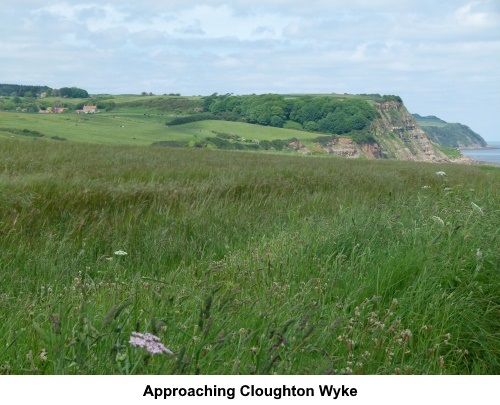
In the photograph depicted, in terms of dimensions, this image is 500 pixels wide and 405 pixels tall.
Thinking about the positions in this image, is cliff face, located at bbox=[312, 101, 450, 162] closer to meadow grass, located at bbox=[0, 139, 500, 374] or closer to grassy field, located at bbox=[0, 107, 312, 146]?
grassy field, located at bbox=[0, 107, 312, 146]

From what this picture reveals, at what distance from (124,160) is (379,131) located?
96.8m

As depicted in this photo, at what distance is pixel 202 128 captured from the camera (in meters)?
64.0

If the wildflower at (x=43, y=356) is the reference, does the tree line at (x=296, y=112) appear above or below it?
above

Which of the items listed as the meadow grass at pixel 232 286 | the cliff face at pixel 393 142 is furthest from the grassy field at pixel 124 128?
the meadow grass at pixel 232 286

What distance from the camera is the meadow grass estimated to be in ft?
7.24

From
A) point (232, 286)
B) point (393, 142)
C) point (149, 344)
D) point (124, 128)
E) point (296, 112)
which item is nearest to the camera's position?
point (149, 344)

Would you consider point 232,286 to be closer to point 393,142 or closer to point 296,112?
point 296,112

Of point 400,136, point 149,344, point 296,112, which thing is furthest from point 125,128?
point 400,136

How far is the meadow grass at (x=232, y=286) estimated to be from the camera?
7.24ft

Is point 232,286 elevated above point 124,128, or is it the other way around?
point 232,286

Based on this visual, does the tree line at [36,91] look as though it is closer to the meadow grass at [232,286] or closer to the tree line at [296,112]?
the tree line at [296,112]

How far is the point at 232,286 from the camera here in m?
3.77

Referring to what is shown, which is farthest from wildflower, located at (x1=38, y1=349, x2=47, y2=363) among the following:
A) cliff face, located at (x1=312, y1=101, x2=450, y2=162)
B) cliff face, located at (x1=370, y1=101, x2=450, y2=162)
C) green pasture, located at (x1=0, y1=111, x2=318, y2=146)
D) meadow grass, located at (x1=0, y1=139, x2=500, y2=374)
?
cliff face, located at (x1=370, y1=101, x2=450, y2=162)

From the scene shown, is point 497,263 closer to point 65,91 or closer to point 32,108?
point 32,108
